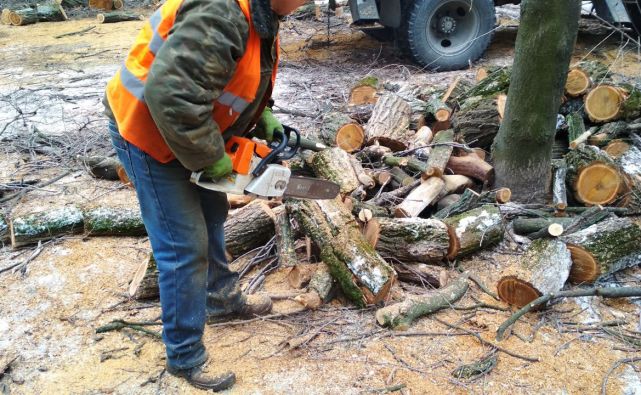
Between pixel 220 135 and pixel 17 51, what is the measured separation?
9.79 meters

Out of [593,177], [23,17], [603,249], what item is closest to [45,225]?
[603,249]

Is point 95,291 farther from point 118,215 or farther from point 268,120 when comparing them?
point 268,120

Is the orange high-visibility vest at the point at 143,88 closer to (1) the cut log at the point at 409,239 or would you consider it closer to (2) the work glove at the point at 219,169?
(2) the work glove at the point at 219,169

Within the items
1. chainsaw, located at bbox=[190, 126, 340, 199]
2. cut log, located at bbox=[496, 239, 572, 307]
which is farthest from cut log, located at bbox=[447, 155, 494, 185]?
chainsaw, located at bbox=[190, 126, 340, 199]

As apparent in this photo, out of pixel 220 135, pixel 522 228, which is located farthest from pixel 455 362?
pixel 220 135

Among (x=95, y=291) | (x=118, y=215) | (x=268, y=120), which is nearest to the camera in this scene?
(x=268, y=120)

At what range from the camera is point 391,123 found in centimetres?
473

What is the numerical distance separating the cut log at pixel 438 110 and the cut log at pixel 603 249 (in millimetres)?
1830

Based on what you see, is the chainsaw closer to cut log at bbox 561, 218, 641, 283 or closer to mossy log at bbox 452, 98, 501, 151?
cut log at bbox 561, 218, 641, 283

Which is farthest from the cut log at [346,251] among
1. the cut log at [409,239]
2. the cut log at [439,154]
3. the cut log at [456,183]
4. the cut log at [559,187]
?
Answer: the cut log at [559,187]

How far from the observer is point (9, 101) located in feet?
→ 21.3

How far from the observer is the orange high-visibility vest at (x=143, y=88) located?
76.5 inches

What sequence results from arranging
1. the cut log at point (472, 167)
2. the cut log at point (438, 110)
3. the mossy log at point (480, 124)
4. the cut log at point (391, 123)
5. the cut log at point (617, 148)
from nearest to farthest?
the cut log at point (472, 167), the cut log at point (617, 148), the mossy log at point (480, 124), the cut log at point (391, 123), the cut log at point (438, 110)

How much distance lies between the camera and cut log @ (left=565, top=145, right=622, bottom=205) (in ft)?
12.5
